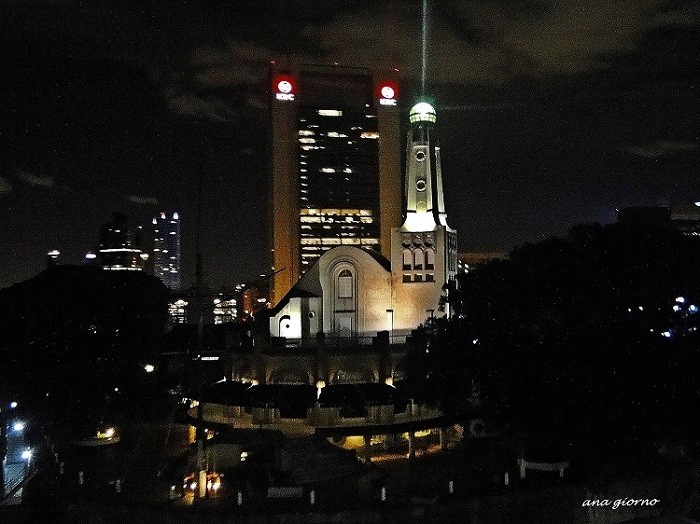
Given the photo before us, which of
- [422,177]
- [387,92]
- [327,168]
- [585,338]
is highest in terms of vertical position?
[387,92]

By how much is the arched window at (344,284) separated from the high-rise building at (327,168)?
48.1m

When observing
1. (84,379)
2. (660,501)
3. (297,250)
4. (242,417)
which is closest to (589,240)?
(660,501)

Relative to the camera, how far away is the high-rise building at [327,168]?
99.7 metres

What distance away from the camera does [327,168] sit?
101500mm

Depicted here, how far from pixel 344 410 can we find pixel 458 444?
6436 millimetres

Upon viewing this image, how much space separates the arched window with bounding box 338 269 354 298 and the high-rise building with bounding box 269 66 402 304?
48135mm

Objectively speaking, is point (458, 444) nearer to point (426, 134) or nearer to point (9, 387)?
point (9, 387)

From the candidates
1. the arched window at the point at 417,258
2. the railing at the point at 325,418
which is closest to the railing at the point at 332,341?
the railing at the point at 325,418

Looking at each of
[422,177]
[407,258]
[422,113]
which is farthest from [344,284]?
[422,113]

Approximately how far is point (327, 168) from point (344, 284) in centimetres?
5502

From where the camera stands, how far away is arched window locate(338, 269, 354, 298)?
49062 millimetres

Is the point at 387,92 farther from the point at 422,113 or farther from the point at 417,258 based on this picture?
the point at 417,258

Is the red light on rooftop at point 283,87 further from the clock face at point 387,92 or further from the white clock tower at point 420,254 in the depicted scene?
the white clock tower at point 420,254

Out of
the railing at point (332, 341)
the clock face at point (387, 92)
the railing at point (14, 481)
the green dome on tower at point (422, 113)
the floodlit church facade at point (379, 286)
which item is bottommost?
the railing at point (14, 481)
